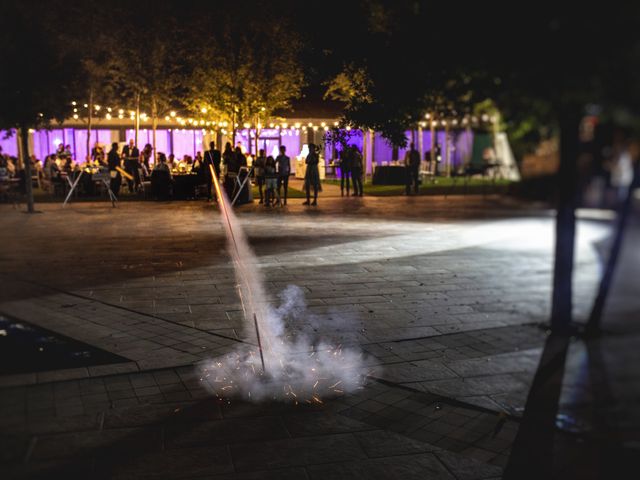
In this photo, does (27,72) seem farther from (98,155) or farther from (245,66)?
(245,66)

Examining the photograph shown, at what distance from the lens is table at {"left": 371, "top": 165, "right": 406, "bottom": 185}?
29.5 m

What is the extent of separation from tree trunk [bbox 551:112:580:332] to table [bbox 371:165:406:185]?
26.2m

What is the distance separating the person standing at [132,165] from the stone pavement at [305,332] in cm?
1349

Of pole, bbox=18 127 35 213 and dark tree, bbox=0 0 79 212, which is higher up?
dark tree, bbox=0 0 79 212

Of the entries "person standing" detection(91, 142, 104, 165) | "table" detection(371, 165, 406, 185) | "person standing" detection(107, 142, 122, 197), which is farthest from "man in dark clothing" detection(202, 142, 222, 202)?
"table" detection(371, 165, 406, 185)

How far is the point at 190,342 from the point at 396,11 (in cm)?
375

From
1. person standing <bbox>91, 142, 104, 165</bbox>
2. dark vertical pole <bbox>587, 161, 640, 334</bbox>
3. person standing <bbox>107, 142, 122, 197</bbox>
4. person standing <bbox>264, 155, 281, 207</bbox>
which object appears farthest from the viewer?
person standing <bbox>91, 142, 104, 165</bbox>

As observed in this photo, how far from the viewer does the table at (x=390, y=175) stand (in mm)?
29500

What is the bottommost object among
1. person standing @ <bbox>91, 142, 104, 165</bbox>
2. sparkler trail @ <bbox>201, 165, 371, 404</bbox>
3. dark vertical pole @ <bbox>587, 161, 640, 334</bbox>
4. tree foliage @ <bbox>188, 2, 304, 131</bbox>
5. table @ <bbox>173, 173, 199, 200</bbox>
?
sparkler trail @ <bbox>201, 165, 371, 404</bbox>

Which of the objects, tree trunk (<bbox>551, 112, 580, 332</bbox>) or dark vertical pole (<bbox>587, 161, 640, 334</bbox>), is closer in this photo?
dark vertical pole (<bbox>587, 161, 640, 334</bbox>)

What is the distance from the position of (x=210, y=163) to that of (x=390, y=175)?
424 inches

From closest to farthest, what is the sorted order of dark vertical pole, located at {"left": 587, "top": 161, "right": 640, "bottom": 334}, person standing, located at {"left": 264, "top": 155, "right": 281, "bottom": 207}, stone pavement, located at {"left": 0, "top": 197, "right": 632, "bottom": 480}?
1. dark vertical pole, located at {"left": 587, "top": 161, "right": 640, "bottom": 334}
2. stone pavement, located at {"left": 0, "top": 197, "right": 632, "bottom": 480}
3. person standing, located at {"left": 264, "top": 155, "right": 281, "bottom": 207}

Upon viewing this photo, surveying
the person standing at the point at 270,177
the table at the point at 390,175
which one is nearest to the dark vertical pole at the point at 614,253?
the person standing at the point at 270,177

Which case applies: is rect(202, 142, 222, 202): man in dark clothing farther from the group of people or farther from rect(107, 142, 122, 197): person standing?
rect(107, 142, 122, 197): person standing
